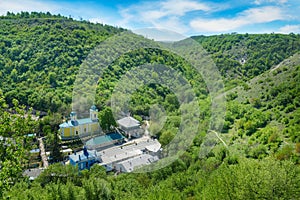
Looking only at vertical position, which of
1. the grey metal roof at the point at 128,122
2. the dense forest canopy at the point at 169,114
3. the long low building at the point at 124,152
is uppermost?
the dense forest canopy at the point at 169,114

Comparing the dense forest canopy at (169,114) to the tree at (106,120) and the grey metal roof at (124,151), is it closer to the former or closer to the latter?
the grey metal roof at (124,151)

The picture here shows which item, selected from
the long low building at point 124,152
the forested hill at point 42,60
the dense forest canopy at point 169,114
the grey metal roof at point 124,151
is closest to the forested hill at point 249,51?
the dense forest canopy at point 169,114

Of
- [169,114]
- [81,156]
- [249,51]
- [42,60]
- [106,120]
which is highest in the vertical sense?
[249,51]

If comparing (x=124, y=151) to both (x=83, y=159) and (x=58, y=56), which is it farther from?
(x=58, y=56)

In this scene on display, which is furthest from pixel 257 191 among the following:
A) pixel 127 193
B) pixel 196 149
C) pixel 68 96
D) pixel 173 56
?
pixel 173 56

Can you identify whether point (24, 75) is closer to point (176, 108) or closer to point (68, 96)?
point (68, 96)

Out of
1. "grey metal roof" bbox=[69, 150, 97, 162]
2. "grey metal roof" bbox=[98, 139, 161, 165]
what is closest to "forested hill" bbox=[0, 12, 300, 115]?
"grey metal roof" bbox=[98, 139, 161, 165]

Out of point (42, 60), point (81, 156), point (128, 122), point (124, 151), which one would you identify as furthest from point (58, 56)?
point (81, 156)
